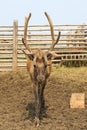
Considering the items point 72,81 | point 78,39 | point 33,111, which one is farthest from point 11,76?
point 33,111

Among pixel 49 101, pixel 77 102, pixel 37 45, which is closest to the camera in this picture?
pixel 77 102

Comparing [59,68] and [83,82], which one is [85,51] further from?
[83,82]

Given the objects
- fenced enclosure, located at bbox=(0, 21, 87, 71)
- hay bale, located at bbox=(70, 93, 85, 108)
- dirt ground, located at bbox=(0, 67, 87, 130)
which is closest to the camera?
dirt ground, located at bbox=(0, 67, 87, 130)

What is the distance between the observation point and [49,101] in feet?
36.0

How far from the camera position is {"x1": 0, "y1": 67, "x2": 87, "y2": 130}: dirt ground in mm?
8547

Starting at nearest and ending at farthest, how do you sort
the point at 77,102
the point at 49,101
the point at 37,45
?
the point at 77,102, the point at 49,101, the point at 37,45

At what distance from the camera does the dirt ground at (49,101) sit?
28.0 feet

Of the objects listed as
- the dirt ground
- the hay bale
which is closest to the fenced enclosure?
the dirt ground

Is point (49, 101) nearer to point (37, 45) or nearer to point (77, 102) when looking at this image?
point (77, 102)

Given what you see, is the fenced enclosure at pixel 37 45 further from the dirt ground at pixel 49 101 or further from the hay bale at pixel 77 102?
the hay bale at pixel 77 102

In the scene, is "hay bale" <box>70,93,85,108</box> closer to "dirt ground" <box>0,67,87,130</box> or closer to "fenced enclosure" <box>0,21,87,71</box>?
"dirt ground" <box>0,67,87,130</box>

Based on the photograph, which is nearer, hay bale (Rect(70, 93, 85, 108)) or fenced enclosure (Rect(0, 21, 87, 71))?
hay bale (Rect(70, 93, 85, 108))

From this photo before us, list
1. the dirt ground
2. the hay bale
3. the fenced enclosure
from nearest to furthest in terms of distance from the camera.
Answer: the dirt ground → the hay bale → the fenced enclosure

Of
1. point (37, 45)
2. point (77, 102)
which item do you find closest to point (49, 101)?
point (77, 102)
